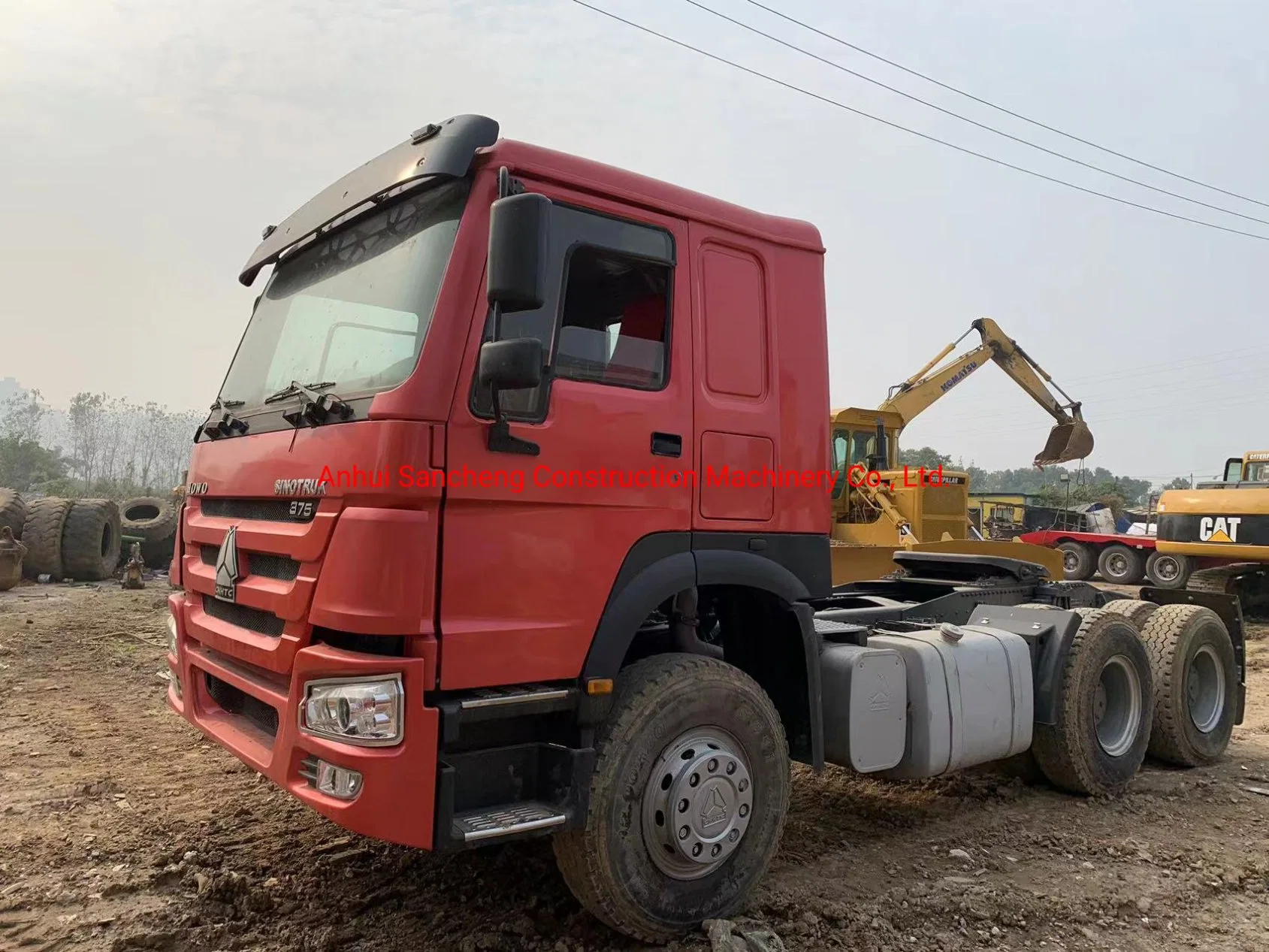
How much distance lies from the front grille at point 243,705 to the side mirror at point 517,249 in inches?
64.8

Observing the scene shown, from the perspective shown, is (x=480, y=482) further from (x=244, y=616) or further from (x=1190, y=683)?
(x=1190, y=683)

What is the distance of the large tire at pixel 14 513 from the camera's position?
1299 cm

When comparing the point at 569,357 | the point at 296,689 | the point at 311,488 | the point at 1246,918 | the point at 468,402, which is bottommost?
the point at 1246,918

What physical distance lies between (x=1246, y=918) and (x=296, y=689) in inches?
154

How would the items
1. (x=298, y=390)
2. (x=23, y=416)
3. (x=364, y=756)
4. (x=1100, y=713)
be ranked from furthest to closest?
1. (x=23, y=416)
2. (x=1100, y=713)
3. (x=298, y=390)
4. (x=364, y=756)

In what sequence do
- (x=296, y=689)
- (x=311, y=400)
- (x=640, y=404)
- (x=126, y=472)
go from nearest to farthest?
(x=296, y=689) → (x=311, y=400) → (x=640, y=404) → (x=126, y=472)

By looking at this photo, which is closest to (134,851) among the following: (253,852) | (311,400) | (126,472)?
(253,852)

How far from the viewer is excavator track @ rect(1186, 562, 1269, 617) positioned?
13.3 m

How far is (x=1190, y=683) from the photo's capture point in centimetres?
612

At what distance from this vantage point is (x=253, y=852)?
3.90m

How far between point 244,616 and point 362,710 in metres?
0.93

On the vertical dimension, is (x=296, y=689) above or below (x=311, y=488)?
below

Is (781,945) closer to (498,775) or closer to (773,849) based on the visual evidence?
(773,849)

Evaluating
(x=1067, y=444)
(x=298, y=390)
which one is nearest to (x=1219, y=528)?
(x=1067, y=444)
